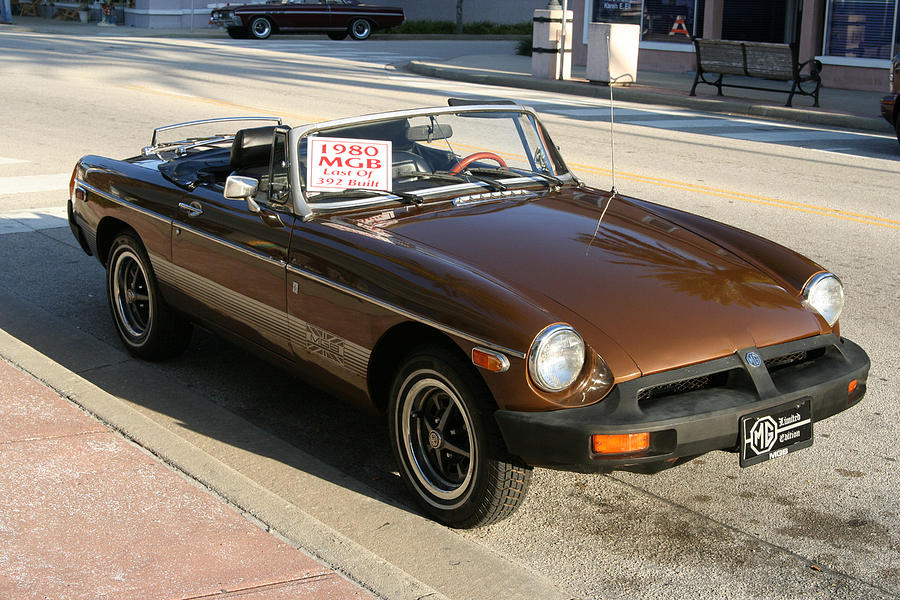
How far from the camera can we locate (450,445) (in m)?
4.05

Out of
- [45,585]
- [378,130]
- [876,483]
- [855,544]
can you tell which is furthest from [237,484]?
[876,483]

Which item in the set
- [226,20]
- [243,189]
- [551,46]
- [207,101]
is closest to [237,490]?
[243,189]

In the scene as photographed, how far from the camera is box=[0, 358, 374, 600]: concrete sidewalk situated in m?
3.44

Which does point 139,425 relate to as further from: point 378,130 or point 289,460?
point 378,130

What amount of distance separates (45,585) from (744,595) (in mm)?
2320

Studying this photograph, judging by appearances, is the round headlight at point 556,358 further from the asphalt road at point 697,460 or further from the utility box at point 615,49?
the utility box at point 615,49

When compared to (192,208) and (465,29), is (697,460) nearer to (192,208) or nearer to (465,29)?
(192,208)

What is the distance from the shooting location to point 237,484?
4.16 metres

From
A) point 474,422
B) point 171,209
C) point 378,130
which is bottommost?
point 474,422

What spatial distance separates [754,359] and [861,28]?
762 inches

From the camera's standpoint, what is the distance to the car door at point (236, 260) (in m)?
4.80

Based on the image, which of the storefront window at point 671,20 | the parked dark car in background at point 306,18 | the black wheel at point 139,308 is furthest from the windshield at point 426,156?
the parked dark car in background at point 306,18

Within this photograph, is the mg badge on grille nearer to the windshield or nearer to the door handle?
the windshield

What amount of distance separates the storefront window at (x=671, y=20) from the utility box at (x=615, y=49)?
4015mm
